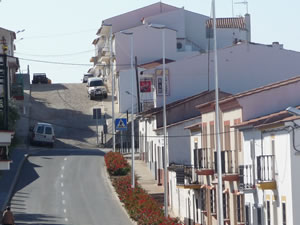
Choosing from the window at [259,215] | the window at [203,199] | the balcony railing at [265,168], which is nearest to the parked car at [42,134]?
Answer: the window at [203,199]

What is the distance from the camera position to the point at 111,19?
9319 centimetres

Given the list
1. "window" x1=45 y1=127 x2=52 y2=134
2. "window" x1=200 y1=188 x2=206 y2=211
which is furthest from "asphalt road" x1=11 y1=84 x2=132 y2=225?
"window" x1=200 y1=188 x2=206 y2=211

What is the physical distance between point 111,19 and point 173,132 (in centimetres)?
4175

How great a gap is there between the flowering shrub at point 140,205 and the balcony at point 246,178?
445 centimetres

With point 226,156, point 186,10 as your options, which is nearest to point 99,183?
point 226,156

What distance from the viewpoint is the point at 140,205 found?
→ 4375 centimetres

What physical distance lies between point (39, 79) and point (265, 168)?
82.6 metres

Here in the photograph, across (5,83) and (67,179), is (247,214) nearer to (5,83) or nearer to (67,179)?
(5,83)

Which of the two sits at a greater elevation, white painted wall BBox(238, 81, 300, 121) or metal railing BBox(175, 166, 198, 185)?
white painted wall BBox(238, 81, 300, 121)

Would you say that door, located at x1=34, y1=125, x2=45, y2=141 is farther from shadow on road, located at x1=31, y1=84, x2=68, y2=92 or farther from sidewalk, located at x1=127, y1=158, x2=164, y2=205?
shadow on road, located at x1=31, y1=84, x2=68, y2=92

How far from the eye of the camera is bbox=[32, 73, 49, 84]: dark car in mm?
110375

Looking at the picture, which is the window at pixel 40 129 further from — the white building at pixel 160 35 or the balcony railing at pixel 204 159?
the balcony railing at pixel 204 159

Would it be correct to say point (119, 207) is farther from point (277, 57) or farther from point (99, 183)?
point (277, 57)

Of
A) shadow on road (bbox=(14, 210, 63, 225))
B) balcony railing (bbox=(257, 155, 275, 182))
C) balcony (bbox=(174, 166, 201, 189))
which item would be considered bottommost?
shadow on road (bbox=(14, 210, 63, 225))
